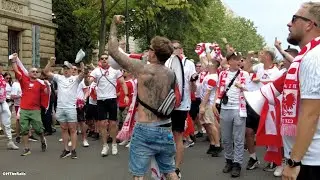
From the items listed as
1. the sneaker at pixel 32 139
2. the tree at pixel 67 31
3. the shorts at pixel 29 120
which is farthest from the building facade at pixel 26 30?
the shorts at pixel 29 120

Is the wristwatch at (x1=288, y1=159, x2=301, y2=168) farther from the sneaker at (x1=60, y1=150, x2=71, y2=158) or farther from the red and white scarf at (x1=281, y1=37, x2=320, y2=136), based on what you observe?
the sneaker at (x1=60, y1=150, x2=71, y2=158)

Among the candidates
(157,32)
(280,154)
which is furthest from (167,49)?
(157,32)

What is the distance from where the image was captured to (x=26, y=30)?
2891 cm

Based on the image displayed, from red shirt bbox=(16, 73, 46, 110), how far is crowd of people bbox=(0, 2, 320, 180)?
22mm

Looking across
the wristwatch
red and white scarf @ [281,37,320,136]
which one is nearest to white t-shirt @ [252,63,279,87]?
red and white scarf @ [281,37,320,136]

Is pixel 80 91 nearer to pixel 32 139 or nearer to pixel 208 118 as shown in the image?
pixel 32 139

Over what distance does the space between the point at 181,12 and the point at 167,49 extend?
30192 mm

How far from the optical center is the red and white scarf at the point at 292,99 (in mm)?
3486

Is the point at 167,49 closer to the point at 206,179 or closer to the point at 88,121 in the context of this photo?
the point at 206,179

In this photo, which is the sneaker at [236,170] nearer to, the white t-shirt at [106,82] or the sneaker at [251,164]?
the sneaker at [251,164]

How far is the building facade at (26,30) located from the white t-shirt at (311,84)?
2098 centimetres

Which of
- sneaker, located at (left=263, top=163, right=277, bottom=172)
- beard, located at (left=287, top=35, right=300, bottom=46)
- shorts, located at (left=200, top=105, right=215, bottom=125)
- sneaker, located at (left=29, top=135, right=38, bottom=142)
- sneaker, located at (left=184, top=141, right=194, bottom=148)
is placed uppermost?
beard, located at (left=287, top=35, right=300, bottom=46)

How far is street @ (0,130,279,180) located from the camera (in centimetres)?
821


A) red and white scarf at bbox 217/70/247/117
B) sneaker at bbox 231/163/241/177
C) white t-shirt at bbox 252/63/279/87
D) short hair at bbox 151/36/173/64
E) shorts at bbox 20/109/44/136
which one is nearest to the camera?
short hair at bbox 151/36/173/64
